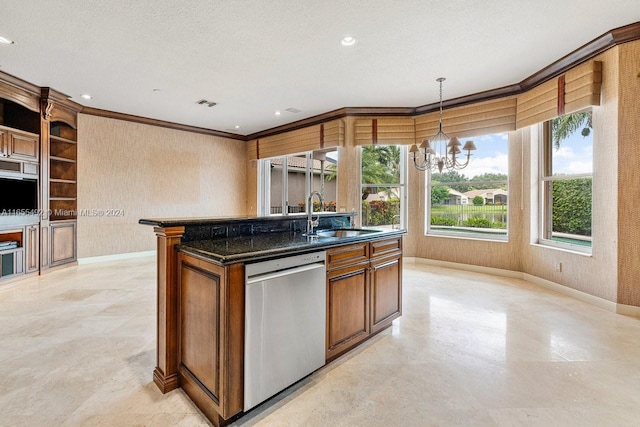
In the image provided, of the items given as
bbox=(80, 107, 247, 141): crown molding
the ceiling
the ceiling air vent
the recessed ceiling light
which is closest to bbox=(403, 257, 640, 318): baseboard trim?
the ceiling

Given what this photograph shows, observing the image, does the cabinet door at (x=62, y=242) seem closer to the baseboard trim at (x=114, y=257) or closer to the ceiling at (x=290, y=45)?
the baseboard trim at (x=114, y=257)

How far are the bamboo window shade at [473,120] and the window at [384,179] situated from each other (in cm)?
53

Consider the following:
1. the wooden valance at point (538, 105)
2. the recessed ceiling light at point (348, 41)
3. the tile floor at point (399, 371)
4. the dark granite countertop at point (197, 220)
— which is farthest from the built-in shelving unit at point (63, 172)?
the wooden valance at point (538, 105)

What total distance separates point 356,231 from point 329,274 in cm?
98

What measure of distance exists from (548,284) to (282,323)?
395 cm

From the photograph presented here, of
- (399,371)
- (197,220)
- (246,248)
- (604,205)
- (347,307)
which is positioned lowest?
(399,371)

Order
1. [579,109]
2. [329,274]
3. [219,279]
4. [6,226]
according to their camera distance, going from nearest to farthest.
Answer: [219,279] < [329,274] < [579,109] < [6,226]

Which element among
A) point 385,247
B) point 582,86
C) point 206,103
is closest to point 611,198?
point 582,86

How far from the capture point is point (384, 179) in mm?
5754

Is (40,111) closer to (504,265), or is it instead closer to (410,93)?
(410,93)

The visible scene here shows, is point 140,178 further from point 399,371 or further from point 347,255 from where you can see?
point 399,371

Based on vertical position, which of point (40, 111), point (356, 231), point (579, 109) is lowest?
point (356, 231)

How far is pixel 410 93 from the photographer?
15.6 ft

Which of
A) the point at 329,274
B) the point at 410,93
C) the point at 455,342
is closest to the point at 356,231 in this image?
the point at 329,274
